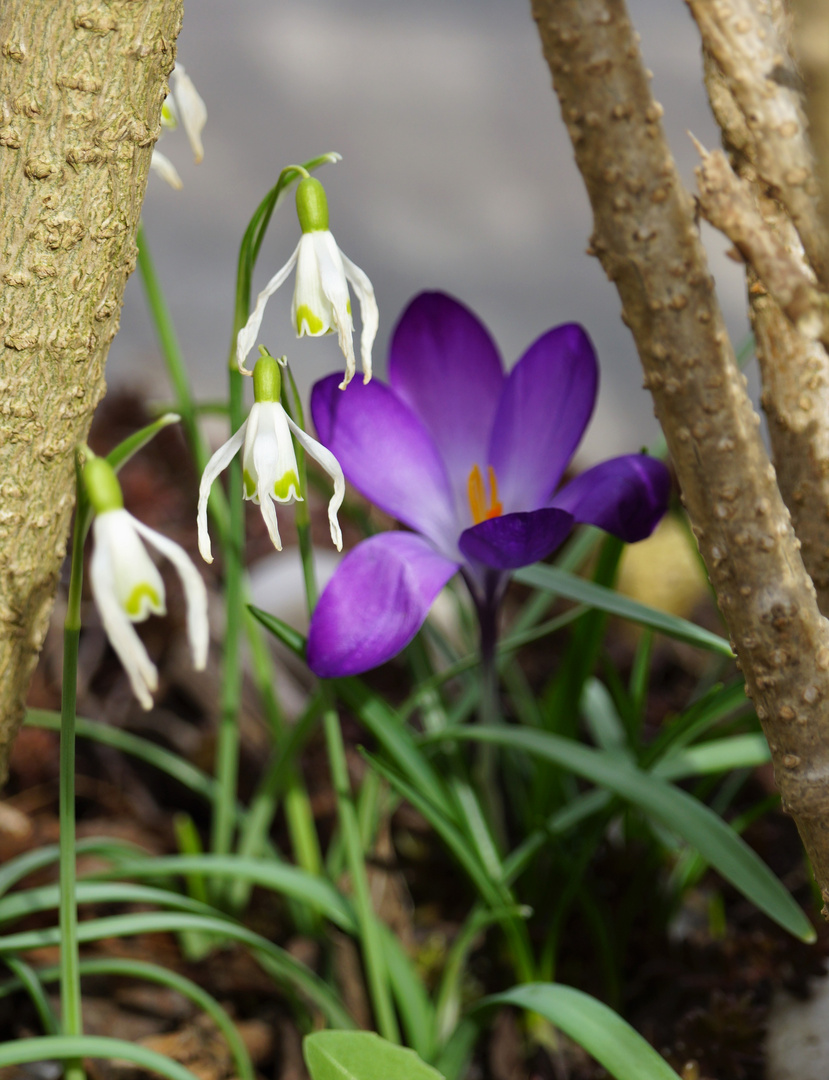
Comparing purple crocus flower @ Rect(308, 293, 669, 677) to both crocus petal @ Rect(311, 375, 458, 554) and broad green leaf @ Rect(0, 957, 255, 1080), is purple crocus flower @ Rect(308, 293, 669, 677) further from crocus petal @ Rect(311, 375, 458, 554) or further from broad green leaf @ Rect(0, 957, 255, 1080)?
broad green leaf @ Rect(0, 957, 255, 1080)

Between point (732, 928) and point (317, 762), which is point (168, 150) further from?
point (732, 928)

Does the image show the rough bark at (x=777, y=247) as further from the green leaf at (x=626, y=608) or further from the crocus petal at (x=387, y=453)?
the crocus petal at (x=387, y=453)

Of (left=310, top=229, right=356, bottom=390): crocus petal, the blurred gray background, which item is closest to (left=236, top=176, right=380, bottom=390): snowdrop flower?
(left=310, top=229, right=356, bottom=390): crocus petal

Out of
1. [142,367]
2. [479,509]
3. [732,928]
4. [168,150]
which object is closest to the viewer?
[479,509]

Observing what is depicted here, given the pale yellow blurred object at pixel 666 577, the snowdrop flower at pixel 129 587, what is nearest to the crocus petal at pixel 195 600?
the snowdrop flower at pixel 129 587

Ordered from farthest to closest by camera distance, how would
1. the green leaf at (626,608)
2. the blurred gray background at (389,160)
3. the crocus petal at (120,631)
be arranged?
the blurred gray background at (389,160) < the green leaf at (626,608) < the crocus petal at (120,631)

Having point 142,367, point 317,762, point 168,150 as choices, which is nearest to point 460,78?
point 168,150
